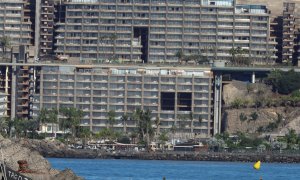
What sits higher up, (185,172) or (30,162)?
(30,162)

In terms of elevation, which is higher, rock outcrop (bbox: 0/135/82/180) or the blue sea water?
rock outcrop (bbox: 0/135/82/180)

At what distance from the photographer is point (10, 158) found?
97312 mm

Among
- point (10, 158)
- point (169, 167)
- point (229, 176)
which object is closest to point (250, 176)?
point (229, 176)

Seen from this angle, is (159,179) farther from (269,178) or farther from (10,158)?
(10,158)

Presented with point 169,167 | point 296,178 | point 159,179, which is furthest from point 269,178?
point 169,167

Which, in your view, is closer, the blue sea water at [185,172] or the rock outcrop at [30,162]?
the rock outcrop at [30,162]

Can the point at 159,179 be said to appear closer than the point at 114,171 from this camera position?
Yes

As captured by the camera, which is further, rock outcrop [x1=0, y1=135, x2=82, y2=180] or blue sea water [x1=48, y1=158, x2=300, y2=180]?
blue sea water [x1=48, y1=158, x2=300, y2=180]

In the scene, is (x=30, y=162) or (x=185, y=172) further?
(x=185, y=172)

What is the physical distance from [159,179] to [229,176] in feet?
51.5

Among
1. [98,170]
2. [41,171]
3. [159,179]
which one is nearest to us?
[41,171]

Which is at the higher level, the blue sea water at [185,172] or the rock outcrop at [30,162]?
the rock outcrop at [30,162]

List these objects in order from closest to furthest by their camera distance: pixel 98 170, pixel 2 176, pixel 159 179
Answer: pixel 2 176 < pixel 159 179 < pixel 98 170

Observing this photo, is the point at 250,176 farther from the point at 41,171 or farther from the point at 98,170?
the point at 41,171
